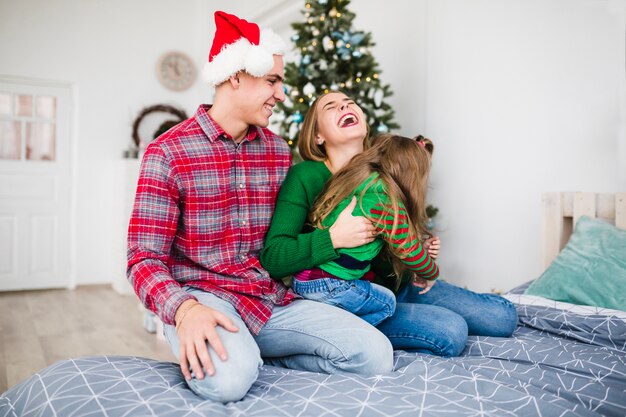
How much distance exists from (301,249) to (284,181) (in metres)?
0.28

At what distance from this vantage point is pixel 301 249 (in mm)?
1486

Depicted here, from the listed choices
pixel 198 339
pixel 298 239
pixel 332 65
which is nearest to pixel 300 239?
pixel 298 239

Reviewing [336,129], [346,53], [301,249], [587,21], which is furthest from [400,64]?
[301,249]

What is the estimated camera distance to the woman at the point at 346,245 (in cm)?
149

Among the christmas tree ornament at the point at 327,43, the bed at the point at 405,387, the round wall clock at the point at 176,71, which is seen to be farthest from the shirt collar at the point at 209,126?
the round wall clock at the point at 176,71

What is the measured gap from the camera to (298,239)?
1508 millimetres

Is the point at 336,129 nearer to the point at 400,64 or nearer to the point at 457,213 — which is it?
the point at 457,213

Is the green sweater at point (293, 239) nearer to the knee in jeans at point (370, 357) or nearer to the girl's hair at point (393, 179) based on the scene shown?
the girl's hair at point (393, 179)

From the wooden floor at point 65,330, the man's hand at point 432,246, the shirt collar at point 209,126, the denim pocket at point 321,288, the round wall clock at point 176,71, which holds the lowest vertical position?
the wooden floor at point 65,330

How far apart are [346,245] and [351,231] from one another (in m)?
0.04

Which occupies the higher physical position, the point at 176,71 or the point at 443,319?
the point at 176,71

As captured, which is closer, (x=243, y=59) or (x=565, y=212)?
(x=243, y=59)

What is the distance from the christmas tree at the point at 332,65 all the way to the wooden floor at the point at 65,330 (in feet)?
4.95

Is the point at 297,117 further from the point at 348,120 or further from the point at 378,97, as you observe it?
the point at 348,120
